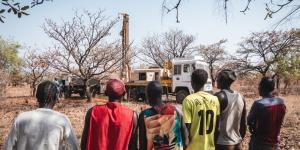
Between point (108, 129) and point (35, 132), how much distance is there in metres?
0.67

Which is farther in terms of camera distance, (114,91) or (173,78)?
(173,78)

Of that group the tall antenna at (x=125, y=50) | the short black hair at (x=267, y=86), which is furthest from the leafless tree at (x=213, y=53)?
the short black hair at (x=267, y=86)

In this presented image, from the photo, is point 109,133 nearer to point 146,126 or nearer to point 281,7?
point 146,126

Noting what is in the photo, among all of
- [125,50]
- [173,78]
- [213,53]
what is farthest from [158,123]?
[213,53]

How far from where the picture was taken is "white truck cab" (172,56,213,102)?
21344 millimetres

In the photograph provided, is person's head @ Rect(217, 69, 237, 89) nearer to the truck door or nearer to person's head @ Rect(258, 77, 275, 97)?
person's head @ Rect(258, 77, 275, 97)

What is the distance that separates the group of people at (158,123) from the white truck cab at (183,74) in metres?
16.9

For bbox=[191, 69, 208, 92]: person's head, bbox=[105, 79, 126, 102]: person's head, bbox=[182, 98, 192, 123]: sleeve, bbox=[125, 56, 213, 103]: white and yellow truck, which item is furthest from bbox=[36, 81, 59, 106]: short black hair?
bbox=[125, 56, 213, 103]: white and yellow truck

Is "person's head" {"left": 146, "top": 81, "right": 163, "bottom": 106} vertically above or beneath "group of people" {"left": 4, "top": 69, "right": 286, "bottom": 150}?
above

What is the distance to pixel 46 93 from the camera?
10.7 feet

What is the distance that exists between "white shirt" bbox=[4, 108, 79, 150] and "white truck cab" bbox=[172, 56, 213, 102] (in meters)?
18.2

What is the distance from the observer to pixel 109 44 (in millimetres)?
21859

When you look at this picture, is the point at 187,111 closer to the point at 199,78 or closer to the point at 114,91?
the point at 199,78

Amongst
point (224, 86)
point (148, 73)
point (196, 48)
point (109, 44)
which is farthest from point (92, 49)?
point (196, 48)
